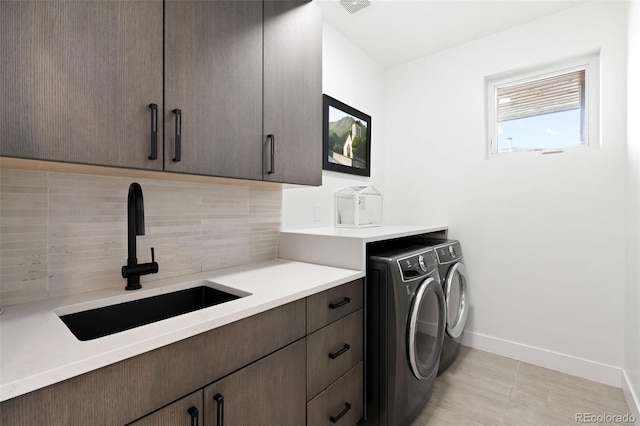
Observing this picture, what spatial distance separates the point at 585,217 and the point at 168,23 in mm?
2684

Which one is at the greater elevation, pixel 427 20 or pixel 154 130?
pixel 427 20

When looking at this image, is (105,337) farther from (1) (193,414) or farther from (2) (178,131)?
(2) (178,131)

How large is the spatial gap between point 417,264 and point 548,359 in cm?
149

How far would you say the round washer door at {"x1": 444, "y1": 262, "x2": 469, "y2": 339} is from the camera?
2.05m

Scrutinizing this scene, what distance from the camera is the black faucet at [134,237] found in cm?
112

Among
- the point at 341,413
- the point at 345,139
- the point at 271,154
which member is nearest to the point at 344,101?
the point at 345,139

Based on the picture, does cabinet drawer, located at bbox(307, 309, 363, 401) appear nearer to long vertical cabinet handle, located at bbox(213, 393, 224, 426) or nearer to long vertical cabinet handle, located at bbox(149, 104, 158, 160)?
long vertical cabinet handle, located at bbox(213, 393, 224, 426)

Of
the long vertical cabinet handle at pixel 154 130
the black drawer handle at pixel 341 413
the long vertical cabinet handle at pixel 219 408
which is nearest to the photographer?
the long vertical cabinet handle at pixel 219 408

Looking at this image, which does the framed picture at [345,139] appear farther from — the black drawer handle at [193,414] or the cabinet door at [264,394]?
the black drawer handle at [193,414]

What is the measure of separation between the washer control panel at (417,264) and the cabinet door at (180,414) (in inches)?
41.2

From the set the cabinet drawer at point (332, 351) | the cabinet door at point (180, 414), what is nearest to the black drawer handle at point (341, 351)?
the cabinet drawer at point (332, 351)

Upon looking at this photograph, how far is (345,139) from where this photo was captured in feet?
8.06

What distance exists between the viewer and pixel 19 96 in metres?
0.74

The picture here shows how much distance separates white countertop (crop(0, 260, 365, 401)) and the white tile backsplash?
74 millimetres
